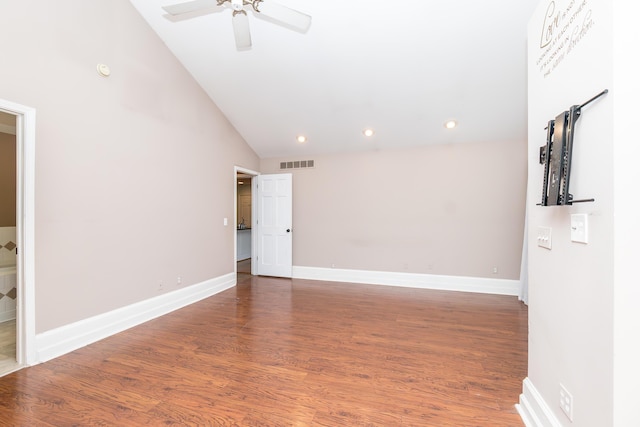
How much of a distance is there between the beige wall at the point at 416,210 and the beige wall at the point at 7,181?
4.19 meters

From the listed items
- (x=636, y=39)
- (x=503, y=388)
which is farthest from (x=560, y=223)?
(x=503, y=388)

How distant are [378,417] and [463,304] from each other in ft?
→ 9.49

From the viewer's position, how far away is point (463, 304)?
412 centimetres

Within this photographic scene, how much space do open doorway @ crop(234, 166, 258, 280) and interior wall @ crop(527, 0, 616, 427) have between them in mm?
4522

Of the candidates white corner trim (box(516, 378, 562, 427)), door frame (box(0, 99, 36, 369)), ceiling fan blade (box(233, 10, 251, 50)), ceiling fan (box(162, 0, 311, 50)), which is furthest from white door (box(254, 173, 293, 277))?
white corner trim (box(516, 378, 562, 427))

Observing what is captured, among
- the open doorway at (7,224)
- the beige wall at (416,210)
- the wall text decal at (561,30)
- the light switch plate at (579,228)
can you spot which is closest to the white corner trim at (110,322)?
the open doorway at (7,224)

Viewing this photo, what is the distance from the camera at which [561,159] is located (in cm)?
138

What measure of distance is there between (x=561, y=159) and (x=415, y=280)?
402 cm

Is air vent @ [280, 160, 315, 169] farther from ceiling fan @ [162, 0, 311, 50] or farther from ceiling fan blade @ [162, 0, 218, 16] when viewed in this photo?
ceiling fan blade @ [162, 0, 218, 16]

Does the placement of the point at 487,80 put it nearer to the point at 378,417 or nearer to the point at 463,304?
the point at 463,304

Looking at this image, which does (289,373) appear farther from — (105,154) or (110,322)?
(105,154)

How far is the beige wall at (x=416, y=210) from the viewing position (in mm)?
4652

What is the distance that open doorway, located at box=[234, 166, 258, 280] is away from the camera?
19.0 feet

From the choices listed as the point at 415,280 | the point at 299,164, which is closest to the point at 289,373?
the point at 415,280
